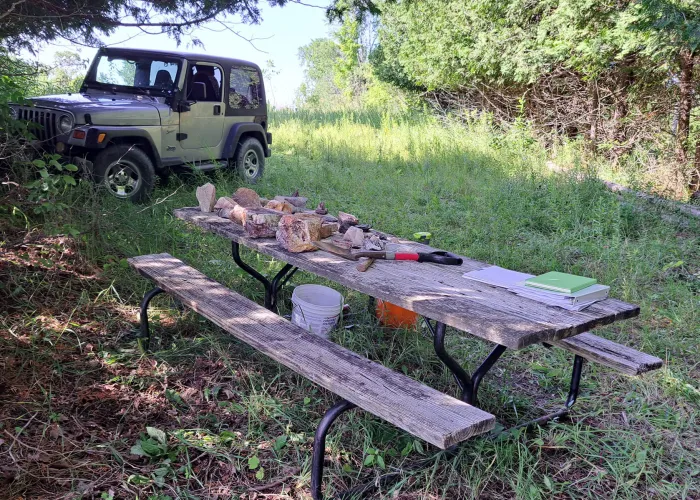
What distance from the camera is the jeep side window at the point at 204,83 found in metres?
7.15

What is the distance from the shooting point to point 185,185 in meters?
7.12

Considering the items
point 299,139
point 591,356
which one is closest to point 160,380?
point 591,356

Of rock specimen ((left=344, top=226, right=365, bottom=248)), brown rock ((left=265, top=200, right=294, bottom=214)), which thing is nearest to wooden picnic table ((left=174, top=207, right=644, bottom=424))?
rock specimen ((left=344, top=226, right=365, bottom=248))

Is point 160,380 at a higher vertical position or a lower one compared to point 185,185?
lower

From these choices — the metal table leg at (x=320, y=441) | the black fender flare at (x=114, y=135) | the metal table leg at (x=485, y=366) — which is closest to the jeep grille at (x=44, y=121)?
the black fender flare at (x=114, y=135)

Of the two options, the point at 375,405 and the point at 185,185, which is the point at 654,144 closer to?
the point at 185,185

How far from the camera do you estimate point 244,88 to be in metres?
8.13

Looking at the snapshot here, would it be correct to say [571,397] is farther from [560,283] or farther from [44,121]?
[44,121]

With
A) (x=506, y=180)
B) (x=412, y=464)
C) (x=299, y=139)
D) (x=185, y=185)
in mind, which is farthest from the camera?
(x=299, y=139)

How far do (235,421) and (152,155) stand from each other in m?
4.50

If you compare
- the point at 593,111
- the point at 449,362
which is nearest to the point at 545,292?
the point at 449,362

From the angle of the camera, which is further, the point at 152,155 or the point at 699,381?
the point at 152,155

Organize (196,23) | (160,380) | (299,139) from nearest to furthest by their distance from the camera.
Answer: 1. (160,380)
2. (196,23)
3. (299,139)

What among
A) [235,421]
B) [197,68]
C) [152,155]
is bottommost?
[235,421]
